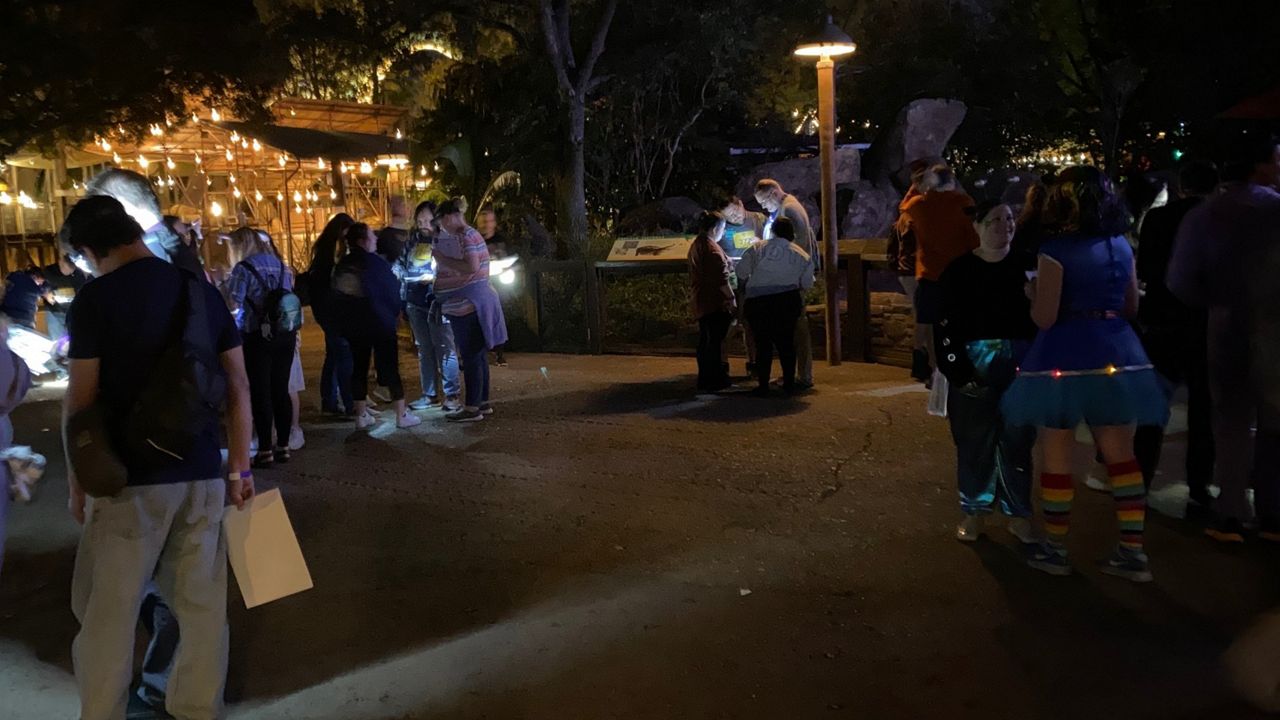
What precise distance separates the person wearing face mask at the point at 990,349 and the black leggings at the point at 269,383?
178 inches

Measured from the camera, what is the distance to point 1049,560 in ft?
16.9

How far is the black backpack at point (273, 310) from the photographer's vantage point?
746 cm

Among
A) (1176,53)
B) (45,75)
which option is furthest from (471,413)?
(1176,53)

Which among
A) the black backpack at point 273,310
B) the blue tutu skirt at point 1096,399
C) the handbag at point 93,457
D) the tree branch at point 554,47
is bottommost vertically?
the blue tutu skirt at point 1096,399

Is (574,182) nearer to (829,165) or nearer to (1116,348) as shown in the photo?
(829,165)

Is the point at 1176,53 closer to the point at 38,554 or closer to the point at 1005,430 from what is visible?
the point at 1005,430

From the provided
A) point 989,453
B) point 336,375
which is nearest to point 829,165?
point 336,375

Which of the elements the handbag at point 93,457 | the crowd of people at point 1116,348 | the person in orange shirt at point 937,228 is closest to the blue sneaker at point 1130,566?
the crowd of people at point 1116,348

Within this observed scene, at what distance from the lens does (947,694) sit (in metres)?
4.06

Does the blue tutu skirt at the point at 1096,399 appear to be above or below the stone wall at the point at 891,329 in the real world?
above

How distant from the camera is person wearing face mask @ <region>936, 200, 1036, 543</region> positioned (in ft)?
17.1

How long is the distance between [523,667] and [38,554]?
3309 mm

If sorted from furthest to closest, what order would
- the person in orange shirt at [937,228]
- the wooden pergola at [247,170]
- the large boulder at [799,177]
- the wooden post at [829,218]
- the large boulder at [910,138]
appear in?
the large boulder at [910,138], the large boulder at [799,177], the wooden pergola at [247,170], the wooden post at [829,218], the person in orange shirt at [937,228]

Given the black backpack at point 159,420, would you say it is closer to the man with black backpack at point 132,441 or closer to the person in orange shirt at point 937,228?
the man with black backpack at point 132,441
